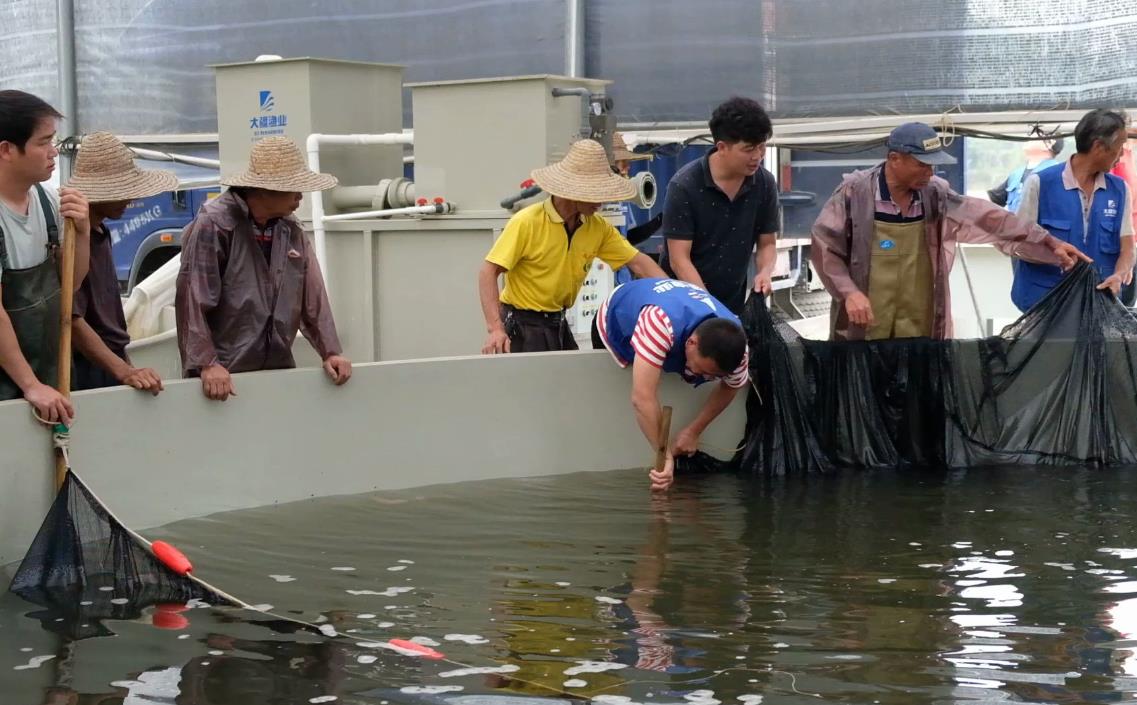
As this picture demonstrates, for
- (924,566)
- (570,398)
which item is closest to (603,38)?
(570,398)

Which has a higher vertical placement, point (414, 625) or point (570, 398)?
point (570, 398)

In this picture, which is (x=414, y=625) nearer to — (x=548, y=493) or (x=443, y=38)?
(x=548, y=493)

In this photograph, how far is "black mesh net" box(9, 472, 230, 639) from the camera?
16.0 feet

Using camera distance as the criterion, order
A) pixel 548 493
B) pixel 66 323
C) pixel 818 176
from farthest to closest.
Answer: pixel 818 176
pixel 548 493
pixel 66 323

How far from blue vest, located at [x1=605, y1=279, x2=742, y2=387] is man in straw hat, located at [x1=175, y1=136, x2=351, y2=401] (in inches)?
51.0

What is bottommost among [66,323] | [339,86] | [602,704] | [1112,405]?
[602,704]

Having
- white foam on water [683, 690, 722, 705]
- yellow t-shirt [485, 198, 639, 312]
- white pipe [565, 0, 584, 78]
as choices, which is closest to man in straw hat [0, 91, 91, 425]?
yellow t-shirt [485, 198, 639, 312]

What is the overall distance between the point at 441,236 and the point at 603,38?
2.15 m

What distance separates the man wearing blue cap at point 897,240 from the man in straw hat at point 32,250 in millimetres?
3683

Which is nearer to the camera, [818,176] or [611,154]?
[611,154]

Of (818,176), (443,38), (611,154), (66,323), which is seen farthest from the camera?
(818,176)

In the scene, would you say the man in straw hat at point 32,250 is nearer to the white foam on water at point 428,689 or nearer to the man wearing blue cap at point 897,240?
the white foam on water at point 428,689

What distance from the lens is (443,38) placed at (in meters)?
10.7

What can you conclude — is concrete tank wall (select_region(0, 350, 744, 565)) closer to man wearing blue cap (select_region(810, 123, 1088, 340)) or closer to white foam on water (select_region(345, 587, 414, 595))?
man wearing blue cap (select_region(810, 123, 1088, 340))
